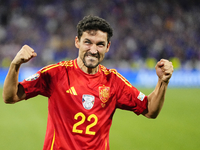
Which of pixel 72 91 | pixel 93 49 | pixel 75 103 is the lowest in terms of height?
pixel 75 103

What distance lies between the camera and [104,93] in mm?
2412

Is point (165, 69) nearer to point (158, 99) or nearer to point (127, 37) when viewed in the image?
point (158, 99)

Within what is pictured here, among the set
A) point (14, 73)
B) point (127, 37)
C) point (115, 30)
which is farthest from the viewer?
point (115, 30)

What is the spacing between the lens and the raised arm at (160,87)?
2371 millimetres


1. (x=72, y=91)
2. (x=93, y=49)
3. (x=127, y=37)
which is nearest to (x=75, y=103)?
(x=72, y=91)

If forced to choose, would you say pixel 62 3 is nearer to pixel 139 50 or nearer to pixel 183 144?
pixel 139 50

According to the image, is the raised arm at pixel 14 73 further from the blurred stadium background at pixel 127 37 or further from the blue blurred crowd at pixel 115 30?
the blue blurred crowd at pixel 115 30

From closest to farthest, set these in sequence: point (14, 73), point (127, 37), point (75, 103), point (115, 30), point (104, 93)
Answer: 1. point (14, 73)
2. point (75, 103)
3. point (104, 93)
4. point (127, 37)
5. point (115, 30)

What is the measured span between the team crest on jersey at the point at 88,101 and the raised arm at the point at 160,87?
61 centimetres

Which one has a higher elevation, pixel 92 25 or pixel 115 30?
pixel 115 30

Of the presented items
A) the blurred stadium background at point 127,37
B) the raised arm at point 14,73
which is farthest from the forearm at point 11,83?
the blurred stadium background at point 127,37

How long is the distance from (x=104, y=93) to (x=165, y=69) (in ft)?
2.03

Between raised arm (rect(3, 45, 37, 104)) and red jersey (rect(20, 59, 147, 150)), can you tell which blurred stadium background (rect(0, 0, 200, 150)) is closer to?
red jersey (rect(20, 59, 147, 150))

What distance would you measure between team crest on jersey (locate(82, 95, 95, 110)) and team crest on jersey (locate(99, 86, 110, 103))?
0.31 feet
